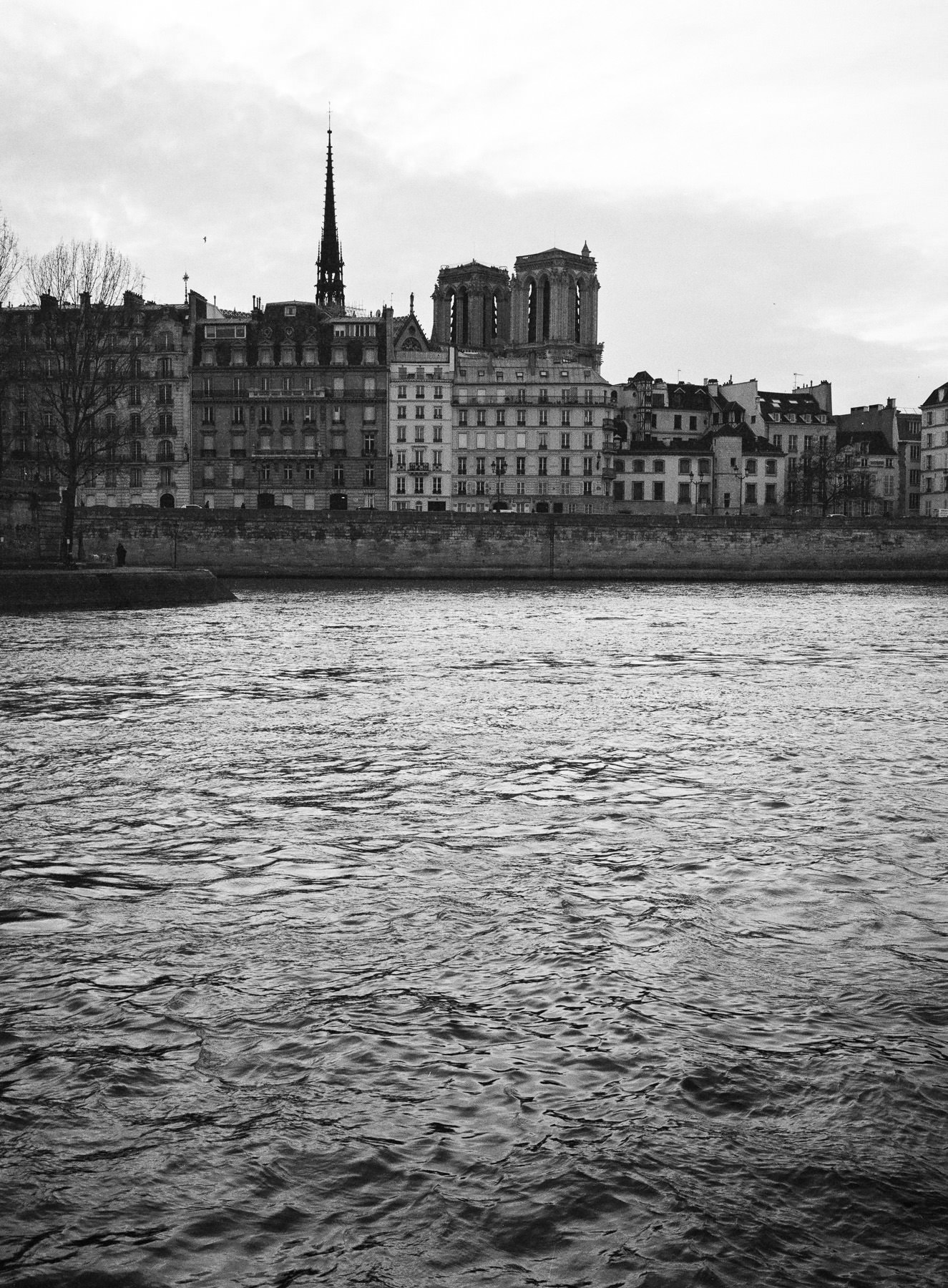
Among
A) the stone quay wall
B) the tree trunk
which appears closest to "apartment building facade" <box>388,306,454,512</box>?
the stone quay wall

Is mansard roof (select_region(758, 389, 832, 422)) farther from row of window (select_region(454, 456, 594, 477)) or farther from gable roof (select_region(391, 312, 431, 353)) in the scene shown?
gable roof (select_region(391, 312, 431, 353))

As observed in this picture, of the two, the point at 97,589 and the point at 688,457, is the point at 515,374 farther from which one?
the point at 97,589

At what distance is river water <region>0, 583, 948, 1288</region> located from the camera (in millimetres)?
4723

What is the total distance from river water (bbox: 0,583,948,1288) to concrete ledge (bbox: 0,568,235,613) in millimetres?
23367

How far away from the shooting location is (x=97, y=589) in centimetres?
4059

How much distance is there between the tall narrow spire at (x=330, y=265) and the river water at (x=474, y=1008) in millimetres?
103359

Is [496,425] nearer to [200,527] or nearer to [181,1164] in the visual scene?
[200,527]

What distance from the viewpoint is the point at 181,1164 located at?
5141mm

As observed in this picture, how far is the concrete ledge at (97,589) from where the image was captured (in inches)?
1507

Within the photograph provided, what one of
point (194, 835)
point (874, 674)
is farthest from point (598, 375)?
point (194, 835)

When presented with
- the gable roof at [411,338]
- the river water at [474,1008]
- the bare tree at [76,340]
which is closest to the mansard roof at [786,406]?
the gable roof at [411,338]

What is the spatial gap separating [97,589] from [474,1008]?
117 feet

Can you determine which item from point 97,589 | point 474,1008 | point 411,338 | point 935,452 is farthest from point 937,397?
point 474,1008

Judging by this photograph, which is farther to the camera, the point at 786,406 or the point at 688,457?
the point at 786,406
